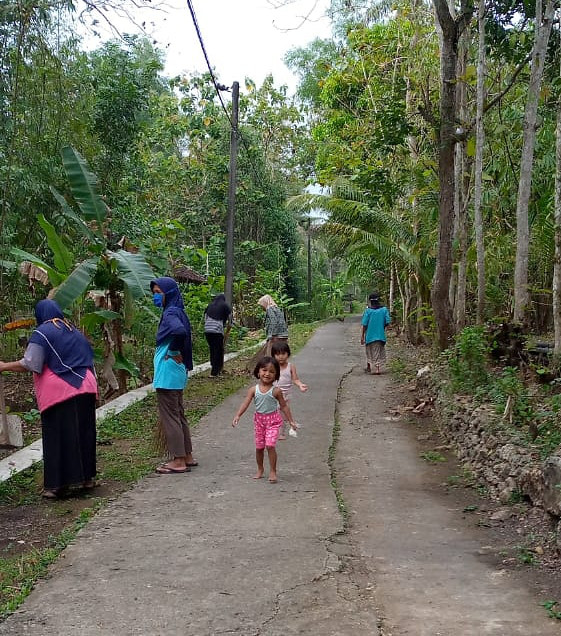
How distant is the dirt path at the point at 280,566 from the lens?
4.01 meters

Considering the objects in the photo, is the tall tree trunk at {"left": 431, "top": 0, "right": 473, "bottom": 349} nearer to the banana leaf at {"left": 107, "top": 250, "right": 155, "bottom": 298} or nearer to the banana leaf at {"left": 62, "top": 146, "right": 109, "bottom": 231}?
the banana leaf at {"left": 107, "top": 250, "right": 155, "bottom": 298}

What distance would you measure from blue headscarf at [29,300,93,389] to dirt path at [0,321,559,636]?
1171 millimetres

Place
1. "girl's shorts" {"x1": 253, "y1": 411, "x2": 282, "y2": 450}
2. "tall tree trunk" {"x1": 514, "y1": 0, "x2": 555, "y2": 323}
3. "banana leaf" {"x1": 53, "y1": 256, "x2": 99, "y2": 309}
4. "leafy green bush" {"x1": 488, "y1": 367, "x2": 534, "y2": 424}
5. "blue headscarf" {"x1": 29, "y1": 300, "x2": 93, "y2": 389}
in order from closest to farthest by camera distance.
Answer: "blue headscarf" {"x1": 29, "y1": 300, "x2": 93, "y2": 389}, "girl's shorts" {"x1": 253, "y1": 411, "x2": 282, "y2": 450}, "leafy green bush" {"x1": 488, "y1": 367, "x2": 534, "y2": 424}, "banana leaf" {"x1": 53, "y1": 256, "x2": 99, "y2": 309}, "tall tree trunk" {"x1": 514, "y1": 0, "x2": 555, "y2": 323}

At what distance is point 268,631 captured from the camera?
3896 millimetres

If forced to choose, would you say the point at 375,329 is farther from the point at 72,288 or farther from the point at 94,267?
the point at 72,288

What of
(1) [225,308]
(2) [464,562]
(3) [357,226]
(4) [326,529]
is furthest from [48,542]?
(3) [357,226]

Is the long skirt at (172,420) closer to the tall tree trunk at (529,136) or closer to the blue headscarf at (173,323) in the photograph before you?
the blue headscarf at (173,323)

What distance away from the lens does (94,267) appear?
9367 millimetres

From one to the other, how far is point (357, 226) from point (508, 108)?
721 cm

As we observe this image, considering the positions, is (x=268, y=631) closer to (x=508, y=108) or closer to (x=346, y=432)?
(x=346, y=432)

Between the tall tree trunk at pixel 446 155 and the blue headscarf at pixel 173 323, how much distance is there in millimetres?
5958

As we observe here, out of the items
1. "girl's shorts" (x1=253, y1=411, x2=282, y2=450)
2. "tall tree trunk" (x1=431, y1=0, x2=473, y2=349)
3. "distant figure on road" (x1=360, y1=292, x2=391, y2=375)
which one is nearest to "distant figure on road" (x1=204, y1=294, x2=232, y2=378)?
"distant figure on road" (x1=360, y1=292, x2=391, y2=375)

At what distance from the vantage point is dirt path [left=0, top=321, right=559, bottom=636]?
13.2 feet

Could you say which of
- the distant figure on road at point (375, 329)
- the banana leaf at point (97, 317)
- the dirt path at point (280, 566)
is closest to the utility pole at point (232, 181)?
the distant figure on road at point (375, 329)
